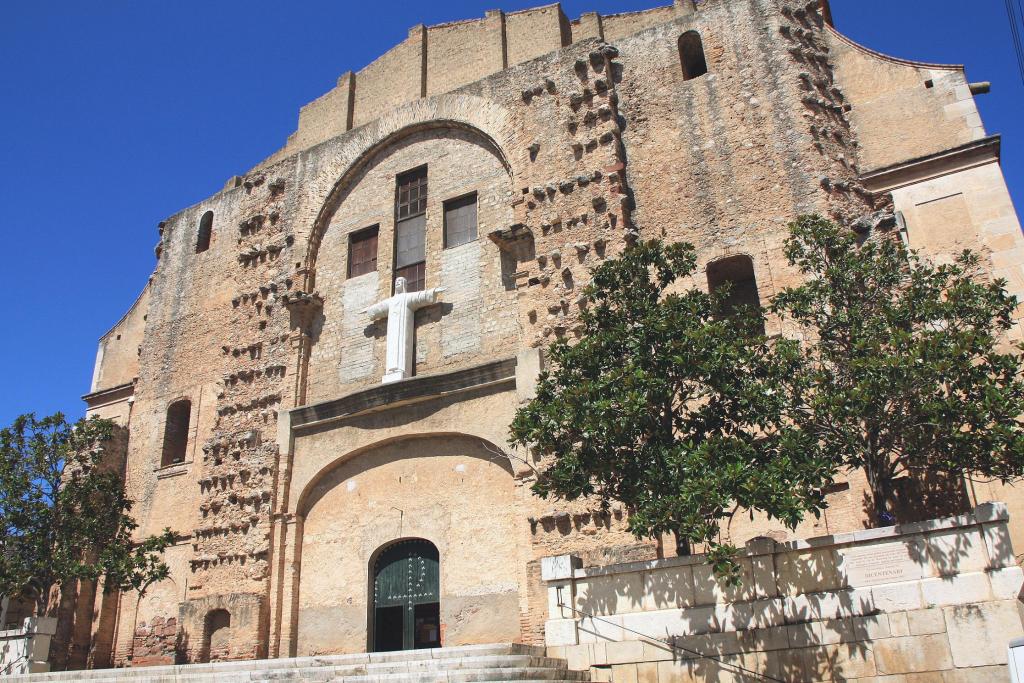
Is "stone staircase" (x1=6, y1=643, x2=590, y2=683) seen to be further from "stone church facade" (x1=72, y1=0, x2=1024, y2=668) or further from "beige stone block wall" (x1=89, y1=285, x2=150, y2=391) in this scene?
"beige stone block wall" (x1=89, y1=285, x2=150, y2=391)

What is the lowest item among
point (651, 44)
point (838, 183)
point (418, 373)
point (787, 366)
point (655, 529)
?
point (655, 529)

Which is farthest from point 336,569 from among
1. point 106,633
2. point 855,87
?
point 855,87

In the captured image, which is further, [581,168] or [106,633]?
[106,633]

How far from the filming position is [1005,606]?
9.10 metres

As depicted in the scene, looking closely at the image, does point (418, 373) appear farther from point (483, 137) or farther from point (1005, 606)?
point (1005, 606)

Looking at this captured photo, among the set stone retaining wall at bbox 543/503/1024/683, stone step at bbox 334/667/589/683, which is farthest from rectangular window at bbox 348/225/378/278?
A: stone step at bbox 334/667/589/683

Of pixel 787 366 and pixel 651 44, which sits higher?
pixel 651 44

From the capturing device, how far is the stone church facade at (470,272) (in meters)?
14.8

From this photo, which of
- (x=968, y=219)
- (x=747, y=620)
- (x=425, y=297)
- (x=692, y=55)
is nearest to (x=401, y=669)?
(x=747, y=620)

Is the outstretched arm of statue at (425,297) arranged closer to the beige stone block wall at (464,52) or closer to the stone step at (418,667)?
the beige stone block wall at (464,52)

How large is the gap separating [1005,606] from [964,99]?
9314 mm

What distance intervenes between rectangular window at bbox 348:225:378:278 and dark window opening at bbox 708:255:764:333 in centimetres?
725

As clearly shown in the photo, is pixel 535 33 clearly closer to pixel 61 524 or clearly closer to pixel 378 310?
pixel 378 310

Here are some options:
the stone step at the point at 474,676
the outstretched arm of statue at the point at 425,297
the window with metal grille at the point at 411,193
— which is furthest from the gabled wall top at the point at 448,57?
the stone step at the point at 474,676
